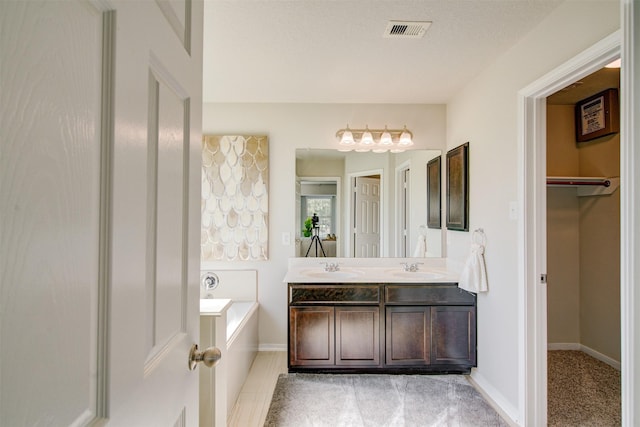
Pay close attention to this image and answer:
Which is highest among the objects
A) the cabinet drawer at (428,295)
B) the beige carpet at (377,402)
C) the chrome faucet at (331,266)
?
the chrome faucet at (331,266)

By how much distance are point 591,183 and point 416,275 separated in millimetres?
1754

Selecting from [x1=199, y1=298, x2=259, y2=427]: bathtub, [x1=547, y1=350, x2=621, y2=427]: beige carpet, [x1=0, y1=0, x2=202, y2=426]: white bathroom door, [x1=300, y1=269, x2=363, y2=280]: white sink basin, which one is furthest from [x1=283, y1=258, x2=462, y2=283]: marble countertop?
[x1=0, y1=0, x2=202, y2=426]: white bathroom door

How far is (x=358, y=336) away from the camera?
2670 millimetres

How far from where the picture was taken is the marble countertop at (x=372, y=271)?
2.71 metres

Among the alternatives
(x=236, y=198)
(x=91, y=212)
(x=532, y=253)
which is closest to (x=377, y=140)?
(x=236, y=198)

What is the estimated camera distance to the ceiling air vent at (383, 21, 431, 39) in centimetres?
Answer: 191

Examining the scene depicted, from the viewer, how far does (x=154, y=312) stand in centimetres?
64

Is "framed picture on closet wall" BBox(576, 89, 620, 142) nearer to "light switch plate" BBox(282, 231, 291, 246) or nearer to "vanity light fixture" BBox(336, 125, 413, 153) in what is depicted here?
"vanity light fixture" BBox(336, 125, 413, 153)

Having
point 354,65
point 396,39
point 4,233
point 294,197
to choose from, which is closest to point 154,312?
point 4,233

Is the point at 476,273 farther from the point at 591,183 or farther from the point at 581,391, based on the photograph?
the point at 591,183

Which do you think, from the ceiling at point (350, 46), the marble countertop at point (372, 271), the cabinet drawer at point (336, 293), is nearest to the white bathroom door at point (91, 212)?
the ceiling at point (350, 46)

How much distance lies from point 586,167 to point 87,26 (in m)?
4.00

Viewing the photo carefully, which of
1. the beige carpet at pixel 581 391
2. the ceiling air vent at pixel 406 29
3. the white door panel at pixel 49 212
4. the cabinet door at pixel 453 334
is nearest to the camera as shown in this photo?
the white door panel at pixel 49 212

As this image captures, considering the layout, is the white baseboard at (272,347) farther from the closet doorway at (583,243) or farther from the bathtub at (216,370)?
the closet doorway at (583,243)
